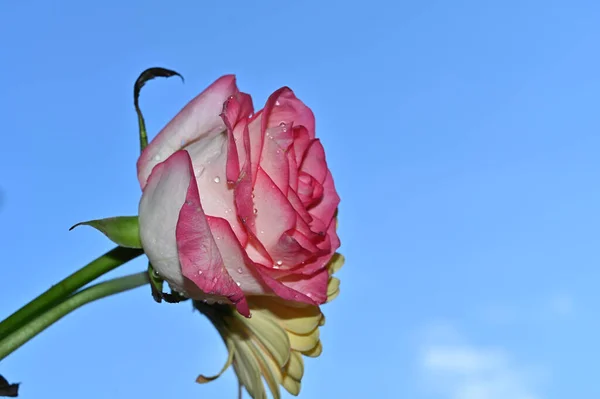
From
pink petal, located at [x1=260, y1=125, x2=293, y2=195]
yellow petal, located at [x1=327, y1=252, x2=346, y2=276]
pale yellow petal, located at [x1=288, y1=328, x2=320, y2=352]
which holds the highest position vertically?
yellow petal, located at [x1=327, y1=252, x2=346, y2=276]

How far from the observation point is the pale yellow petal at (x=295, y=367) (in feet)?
2.62

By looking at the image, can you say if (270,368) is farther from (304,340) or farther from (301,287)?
(301,287)

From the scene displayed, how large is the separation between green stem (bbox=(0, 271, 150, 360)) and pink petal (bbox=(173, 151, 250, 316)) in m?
0.12

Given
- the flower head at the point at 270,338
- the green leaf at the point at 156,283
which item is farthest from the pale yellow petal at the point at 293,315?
the green leaf at the point at 156,283

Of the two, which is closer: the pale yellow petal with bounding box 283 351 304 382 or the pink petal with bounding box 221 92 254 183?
the pink petal with bounding box 221 92 254 183

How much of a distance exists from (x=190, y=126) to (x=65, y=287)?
0.60 feet

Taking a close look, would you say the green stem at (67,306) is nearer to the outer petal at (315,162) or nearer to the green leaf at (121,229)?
the green leaf at (121,229)

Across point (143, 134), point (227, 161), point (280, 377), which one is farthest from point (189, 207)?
point (280, 377)

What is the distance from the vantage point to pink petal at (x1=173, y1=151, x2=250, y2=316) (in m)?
0.57

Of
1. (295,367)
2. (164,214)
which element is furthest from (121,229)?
(295,367)

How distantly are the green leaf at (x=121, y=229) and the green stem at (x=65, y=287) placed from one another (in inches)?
0.8

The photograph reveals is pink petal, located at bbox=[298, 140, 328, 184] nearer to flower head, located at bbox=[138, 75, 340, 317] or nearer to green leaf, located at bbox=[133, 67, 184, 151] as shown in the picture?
flower head, located at bbox=[138, 75, 340, 317]

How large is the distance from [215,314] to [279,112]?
9.3 inches

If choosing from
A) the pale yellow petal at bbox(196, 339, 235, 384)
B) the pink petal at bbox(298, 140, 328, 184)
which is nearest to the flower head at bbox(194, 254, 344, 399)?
the pale yellow petal at bbox(196, 339, 235, 384)
